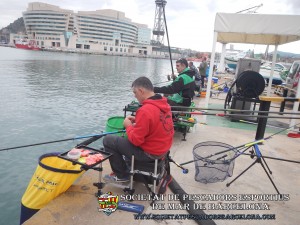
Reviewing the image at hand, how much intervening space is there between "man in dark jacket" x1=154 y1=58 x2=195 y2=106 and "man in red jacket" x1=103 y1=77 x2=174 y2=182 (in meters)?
2.41

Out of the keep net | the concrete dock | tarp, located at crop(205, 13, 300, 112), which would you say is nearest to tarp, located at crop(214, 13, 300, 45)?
tarp, located at crop(205, 13, 300, 112)

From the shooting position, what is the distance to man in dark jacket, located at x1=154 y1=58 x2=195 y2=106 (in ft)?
18.5

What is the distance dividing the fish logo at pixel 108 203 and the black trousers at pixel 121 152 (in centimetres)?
34

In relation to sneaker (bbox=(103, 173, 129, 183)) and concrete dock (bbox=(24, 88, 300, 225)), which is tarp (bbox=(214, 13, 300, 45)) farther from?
sneaker (bbox=(103, 173, 129, 183))

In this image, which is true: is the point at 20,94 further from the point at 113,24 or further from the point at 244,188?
the point at 113,24

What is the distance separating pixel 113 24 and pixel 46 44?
3753cm

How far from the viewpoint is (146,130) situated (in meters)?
2.98

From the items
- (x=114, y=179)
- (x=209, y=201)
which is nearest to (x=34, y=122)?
(x=114, y=179)

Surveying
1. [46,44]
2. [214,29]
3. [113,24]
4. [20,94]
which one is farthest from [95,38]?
[214,29]

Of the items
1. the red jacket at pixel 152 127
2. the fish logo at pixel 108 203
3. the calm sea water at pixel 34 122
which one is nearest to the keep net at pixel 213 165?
the red jacket at pixel 152 127

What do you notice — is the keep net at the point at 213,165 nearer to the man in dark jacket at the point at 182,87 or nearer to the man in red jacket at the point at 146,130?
the man in red jacket at the point at 146,130

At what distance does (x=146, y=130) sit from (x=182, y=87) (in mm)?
2916

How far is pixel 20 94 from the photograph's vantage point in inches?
586

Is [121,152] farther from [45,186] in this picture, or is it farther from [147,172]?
[45,186]
